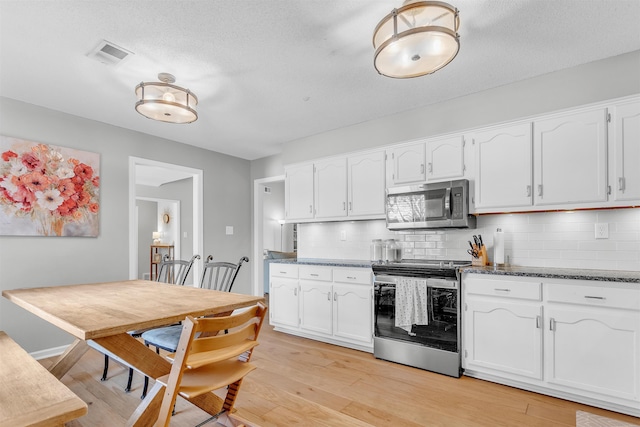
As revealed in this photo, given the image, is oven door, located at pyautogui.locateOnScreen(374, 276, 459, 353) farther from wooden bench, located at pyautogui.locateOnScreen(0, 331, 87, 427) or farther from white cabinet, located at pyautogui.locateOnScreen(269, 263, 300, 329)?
wooden bench, located at pyautogui.locateOnScreen(0, 331, 87, 427)

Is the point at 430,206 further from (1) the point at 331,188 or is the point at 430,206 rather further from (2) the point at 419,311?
(1) the point at 331,188

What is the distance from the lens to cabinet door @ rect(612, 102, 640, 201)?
7.72 feet

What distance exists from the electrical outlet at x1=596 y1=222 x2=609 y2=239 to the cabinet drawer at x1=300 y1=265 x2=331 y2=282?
7.77 feet

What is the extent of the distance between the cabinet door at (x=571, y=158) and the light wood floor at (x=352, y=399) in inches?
59.6

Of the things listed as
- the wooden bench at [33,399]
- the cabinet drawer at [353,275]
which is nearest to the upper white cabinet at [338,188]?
the cabinet drawer at [353,275]

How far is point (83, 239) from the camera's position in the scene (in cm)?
358

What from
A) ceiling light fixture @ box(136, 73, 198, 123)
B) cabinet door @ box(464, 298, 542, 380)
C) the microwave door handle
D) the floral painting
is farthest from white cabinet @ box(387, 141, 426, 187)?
the floral painting

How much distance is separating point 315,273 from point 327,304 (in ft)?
1.19

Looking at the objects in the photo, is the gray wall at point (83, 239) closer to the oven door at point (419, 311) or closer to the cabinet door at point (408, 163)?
the cabinet door at point (408, 163)

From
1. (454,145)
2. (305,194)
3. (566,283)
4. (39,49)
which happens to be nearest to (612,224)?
(566,283)

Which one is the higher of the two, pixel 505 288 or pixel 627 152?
pixel 627 152

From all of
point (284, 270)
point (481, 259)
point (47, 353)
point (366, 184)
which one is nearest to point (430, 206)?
point (481, 259)

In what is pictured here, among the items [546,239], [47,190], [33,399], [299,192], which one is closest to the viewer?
[33,399]

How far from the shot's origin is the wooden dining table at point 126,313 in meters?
1.49
